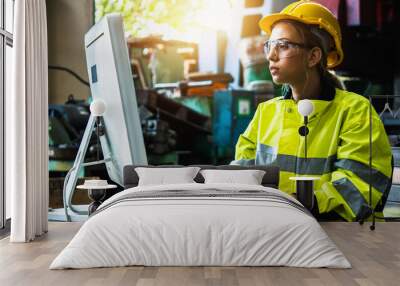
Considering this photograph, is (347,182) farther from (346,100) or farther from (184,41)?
(184,41)

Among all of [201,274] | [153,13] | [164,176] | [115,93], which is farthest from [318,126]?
[201,274]

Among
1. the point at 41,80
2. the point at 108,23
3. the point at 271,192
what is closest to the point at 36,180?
the point at 41,80

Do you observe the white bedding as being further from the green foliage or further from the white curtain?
the green foliage

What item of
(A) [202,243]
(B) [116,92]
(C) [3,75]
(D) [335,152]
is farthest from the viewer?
(C) [3,75]

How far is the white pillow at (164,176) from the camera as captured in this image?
4.49 m

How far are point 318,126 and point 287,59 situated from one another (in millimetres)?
658

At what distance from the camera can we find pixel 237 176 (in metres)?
4.47

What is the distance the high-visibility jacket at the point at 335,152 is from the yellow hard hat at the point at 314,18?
429mm

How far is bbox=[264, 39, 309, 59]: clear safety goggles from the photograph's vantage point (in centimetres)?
488

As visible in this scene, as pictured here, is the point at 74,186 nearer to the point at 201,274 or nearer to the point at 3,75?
the point at 3,75

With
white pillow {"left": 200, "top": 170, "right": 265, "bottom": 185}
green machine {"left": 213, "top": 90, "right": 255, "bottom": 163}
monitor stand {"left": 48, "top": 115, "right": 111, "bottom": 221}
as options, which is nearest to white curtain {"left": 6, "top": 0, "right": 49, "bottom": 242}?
monitor stand {"left": 48, "top": 115, "right": 111, "bottom": 221}

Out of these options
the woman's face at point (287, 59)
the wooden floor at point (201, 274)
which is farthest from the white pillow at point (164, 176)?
the woman's face at point (287, 59)

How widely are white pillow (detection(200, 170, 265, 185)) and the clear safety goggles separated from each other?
1.08m

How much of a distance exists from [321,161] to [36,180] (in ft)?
7.33
